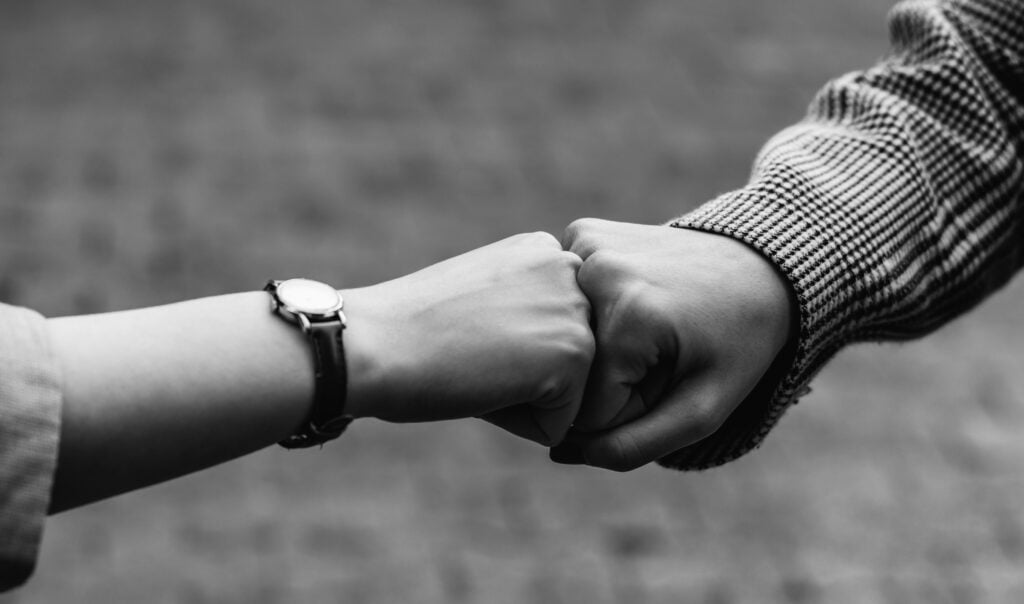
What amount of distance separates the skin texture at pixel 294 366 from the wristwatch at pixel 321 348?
0.01 metres

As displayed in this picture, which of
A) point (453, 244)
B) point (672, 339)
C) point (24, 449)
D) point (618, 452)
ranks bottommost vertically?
point (453, 244)

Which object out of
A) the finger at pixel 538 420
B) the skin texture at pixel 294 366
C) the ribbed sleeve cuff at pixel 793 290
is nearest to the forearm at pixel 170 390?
the skin texture at pixel 294 366

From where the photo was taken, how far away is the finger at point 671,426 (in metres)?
1.48

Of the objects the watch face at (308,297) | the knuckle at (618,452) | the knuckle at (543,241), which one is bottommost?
the knuckle at (618,452)

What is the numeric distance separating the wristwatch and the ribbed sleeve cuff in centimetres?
52

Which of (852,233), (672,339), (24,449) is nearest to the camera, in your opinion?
(24,449)

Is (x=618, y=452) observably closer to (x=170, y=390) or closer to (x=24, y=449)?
(x=170, y=390)

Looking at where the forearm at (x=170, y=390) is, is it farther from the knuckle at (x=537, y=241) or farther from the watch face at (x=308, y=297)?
the knuckle at (x=537, y=241)

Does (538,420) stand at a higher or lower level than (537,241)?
lower

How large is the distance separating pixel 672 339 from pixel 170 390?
2.02ft

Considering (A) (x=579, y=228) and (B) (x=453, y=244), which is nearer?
(A) (x=579, y=228)

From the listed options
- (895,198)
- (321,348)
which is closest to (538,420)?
(321,348)

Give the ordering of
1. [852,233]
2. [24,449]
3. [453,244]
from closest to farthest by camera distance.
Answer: [24,449], [852,233], [453,244]

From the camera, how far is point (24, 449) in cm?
112
